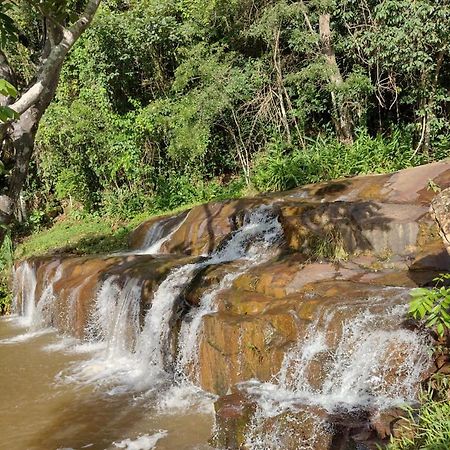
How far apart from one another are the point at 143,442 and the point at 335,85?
924 centimetres

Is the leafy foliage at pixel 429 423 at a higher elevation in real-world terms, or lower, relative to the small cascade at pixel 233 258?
lower

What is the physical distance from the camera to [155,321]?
7.38 m

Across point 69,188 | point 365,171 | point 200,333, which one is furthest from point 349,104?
point 69,188

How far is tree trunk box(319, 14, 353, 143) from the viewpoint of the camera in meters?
12.0

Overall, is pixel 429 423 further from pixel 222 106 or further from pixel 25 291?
pixel 222 106

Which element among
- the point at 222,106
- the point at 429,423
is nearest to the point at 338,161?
the point at 222,106

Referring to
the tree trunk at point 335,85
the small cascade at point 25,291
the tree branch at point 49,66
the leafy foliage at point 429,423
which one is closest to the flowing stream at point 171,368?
the leafy foliage at point 429,423

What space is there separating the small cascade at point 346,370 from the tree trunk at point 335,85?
7.69 metres

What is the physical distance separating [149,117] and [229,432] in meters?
12.0

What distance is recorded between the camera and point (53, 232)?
16.4m

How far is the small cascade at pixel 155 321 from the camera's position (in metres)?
6.62

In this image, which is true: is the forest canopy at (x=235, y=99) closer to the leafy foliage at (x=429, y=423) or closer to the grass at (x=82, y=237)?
the grass at (x=82, y=237)

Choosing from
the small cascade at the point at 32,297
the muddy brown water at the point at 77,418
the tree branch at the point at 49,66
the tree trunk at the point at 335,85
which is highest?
the tree trunk at the point at 335,85

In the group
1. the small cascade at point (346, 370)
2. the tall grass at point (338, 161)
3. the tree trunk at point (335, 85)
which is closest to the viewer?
the small cascade at point (346, 370)
